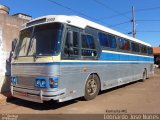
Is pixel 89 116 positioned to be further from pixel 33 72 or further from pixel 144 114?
pixel 33 72

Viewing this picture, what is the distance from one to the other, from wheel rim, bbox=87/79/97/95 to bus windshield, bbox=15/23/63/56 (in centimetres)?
232

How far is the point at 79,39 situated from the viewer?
8.61m

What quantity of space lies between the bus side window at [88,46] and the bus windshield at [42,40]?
4.41 ft

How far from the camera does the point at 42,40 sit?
803cm

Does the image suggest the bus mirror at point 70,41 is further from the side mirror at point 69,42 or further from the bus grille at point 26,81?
the bus grille at point 26,81

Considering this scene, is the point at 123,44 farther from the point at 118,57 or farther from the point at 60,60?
the point at 60,60

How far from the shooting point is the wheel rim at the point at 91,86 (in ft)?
30.4

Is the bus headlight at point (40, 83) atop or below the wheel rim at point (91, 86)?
atop

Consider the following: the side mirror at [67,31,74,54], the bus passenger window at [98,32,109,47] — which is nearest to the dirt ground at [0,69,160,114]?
the side mirror at [67,31,74,54]

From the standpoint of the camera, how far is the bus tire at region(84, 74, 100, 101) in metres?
9.13

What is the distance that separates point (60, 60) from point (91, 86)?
2.33m

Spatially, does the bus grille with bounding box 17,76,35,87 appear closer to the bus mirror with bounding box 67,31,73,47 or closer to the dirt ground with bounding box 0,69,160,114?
the dirt ground with bounding box 0,69,160,114

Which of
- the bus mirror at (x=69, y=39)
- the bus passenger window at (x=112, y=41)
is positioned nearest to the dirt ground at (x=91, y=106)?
the bus mirror at (x=69, y=39)

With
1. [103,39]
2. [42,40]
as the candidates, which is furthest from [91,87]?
[42,40]
